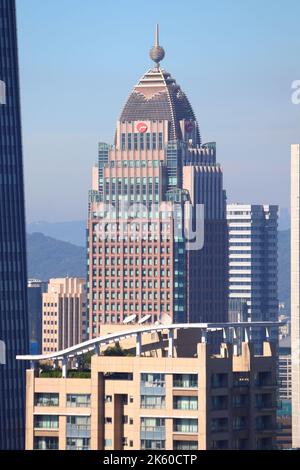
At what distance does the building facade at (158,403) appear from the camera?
104 metres

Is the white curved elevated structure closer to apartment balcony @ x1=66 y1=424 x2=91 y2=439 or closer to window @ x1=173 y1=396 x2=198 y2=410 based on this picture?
window @ x1=173 y1=396 x2=198 y2=410

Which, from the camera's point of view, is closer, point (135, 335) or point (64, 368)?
point (64, 368)

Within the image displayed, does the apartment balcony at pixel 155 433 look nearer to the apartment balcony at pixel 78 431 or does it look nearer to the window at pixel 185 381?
the window at pixel 185 381

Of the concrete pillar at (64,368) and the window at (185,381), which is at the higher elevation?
the concrete pillar at (64,368)

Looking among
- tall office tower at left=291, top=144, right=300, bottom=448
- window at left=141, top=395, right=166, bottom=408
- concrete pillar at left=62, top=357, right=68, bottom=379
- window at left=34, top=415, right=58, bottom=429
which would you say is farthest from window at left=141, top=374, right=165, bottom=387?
tall office tower at left=291, top=144, right=300, bottom=448

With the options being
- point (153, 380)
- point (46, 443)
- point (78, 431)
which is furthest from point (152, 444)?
point (46, 443)

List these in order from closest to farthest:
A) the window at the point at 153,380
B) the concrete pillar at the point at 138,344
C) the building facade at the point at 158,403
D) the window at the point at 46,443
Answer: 1. the building facade at the point at 158,403
2. the window at the point at 153,380
3. the concrete pillar at the point at 138,344
4. the window at the point at 46,443

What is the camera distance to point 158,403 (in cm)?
10531

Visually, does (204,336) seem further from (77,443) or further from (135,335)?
(77,443)

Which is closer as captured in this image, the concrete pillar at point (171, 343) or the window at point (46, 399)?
the concrete pillar at point (171, 343)

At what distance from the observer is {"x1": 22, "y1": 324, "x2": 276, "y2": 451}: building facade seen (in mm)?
104500

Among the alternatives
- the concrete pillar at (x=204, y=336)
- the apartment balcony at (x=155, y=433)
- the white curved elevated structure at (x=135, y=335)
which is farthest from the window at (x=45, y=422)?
the concrete pillar at (x=204, y=336)
